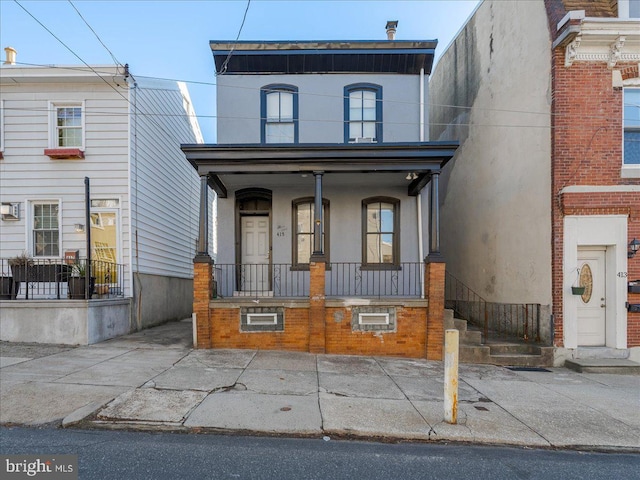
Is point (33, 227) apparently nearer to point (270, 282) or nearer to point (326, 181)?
point (270, 282)

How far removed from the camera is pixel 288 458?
3.67 meters

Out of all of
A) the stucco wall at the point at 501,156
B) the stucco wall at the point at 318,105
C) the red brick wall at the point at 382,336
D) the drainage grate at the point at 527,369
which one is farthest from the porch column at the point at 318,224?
the stucco wall at the point at 501,156

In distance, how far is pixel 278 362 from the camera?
712cm

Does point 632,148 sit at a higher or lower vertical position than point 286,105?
lower

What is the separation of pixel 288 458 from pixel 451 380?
7.19 feet

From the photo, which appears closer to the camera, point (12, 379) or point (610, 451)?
point (610, 451)

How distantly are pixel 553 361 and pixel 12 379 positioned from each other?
10.1 metres

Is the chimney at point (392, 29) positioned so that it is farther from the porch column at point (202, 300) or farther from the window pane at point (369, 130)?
the porch column at point (202, 300)

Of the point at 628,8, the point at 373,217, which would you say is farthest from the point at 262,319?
the point at 628,8

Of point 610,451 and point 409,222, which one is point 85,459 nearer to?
point 610,451

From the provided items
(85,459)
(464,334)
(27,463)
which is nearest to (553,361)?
(464,334)

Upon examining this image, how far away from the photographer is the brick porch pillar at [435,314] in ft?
25.8

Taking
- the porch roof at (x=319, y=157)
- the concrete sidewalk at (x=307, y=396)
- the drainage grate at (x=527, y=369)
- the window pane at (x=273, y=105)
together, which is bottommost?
the drainage grate at (x=527, y=369)

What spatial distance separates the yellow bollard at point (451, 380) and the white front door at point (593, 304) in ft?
17.5
